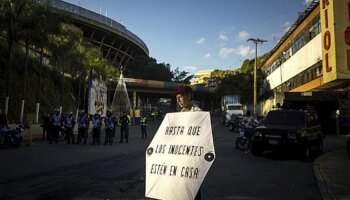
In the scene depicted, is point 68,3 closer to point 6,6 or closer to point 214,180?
point 6,6

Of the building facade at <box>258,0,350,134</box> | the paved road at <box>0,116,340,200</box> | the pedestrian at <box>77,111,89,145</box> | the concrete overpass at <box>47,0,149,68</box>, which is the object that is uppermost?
the concrete overpass at <box>47,0,149,68</box>

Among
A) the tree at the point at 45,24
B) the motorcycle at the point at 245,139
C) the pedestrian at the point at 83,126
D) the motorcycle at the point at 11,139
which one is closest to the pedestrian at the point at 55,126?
the pedestrian at the point at 83,126

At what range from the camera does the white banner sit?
4.42 metres

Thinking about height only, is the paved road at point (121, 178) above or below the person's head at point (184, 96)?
below

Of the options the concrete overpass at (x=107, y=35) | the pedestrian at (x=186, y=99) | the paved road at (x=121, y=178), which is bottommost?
the paved road at (x=121, y=178)

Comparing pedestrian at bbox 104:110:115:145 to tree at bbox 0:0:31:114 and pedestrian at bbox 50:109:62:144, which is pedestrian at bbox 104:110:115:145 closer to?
pedestrian at bbox 50:109:62:144

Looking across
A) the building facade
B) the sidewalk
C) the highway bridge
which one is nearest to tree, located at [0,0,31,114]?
the building facade

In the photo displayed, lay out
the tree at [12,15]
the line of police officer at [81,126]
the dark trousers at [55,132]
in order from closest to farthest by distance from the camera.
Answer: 1. the line of police officer at [81,126]
2. the dark trousers at [55,132]
3. the tree at [12,15]

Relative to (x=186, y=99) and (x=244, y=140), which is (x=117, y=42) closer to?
(x=244, y=140)

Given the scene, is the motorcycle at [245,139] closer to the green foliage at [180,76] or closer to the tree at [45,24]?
the tree at [45,24]

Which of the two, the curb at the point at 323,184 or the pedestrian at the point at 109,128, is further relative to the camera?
the pedestrian at the point at 109,128

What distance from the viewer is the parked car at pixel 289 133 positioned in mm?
14062

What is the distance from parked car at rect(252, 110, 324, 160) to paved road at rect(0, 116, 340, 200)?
0.61m

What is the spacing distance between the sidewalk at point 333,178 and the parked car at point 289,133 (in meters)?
0.94
